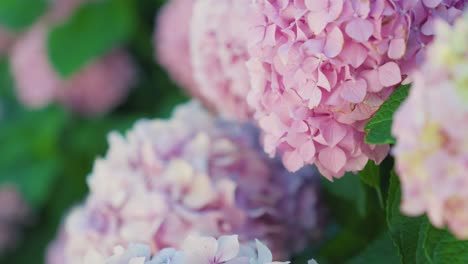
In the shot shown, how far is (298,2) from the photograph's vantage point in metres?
0.56

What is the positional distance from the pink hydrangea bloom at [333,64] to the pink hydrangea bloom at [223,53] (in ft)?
0.45

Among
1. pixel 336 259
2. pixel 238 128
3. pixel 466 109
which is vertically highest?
pixel 466 109

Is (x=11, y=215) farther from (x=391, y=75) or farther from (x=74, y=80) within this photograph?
(x=391, y=75)

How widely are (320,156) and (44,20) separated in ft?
3.01

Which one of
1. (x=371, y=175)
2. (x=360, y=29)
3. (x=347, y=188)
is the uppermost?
(x=360, y=29)

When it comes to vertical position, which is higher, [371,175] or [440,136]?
[440,136]

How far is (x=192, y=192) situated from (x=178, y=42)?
0.41 m

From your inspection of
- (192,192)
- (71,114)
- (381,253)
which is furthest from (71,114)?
(381,253)

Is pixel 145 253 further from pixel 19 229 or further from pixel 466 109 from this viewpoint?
pixel 19 229

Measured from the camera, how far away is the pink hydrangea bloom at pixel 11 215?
1.48 metres

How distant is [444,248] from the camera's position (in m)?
0.49

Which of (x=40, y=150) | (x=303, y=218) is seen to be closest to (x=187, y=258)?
(x=303, y=218)

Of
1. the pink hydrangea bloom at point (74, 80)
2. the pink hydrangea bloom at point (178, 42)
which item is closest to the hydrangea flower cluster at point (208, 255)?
the pink hydrangea bloom at point (178, 42)

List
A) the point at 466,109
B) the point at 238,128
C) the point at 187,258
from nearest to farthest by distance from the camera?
the point at 466,109 < the point at 187,258 < the point at 238,128
